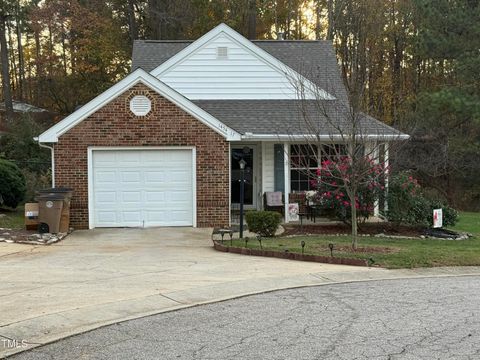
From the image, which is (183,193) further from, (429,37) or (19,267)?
(429,37)

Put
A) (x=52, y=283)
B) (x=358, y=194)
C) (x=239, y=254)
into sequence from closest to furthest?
(x=52, y=283) → (x=239, y=254) → (x=358, y=194)

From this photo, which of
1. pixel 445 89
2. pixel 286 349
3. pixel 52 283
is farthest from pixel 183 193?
pixel 445 89

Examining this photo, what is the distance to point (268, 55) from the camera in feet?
63.6

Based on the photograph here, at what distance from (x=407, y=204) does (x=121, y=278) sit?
9.26 meters

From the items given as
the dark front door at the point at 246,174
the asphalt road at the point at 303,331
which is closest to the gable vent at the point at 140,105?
the dark front door at the point at 246,174

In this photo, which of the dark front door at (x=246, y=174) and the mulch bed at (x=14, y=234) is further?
the dark front door at (x=246, y=174)

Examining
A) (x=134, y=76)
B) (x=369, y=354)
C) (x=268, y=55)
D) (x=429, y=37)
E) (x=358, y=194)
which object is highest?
(x=429, y=37)

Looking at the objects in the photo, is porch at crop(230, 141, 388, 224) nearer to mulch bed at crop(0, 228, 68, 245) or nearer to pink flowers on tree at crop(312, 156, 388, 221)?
pink flowers on tree at crop(312, 156, 388, 221)

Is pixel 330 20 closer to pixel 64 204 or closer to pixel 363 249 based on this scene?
pixel 64 204

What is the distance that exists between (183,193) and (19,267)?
6.66m

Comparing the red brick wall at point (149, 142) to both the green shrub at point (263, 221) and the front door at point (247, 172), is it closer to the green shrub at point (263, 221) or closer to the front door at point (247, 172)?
the green shrub at point (263, 221)

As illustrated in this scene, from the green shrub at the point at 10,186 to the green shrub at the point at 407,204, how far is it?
1188 cm

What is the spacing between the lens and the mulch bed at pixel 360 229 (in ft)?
49.6

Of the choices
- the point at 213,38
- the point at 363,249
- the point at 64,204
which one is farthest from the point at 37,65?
the point at 363,249
